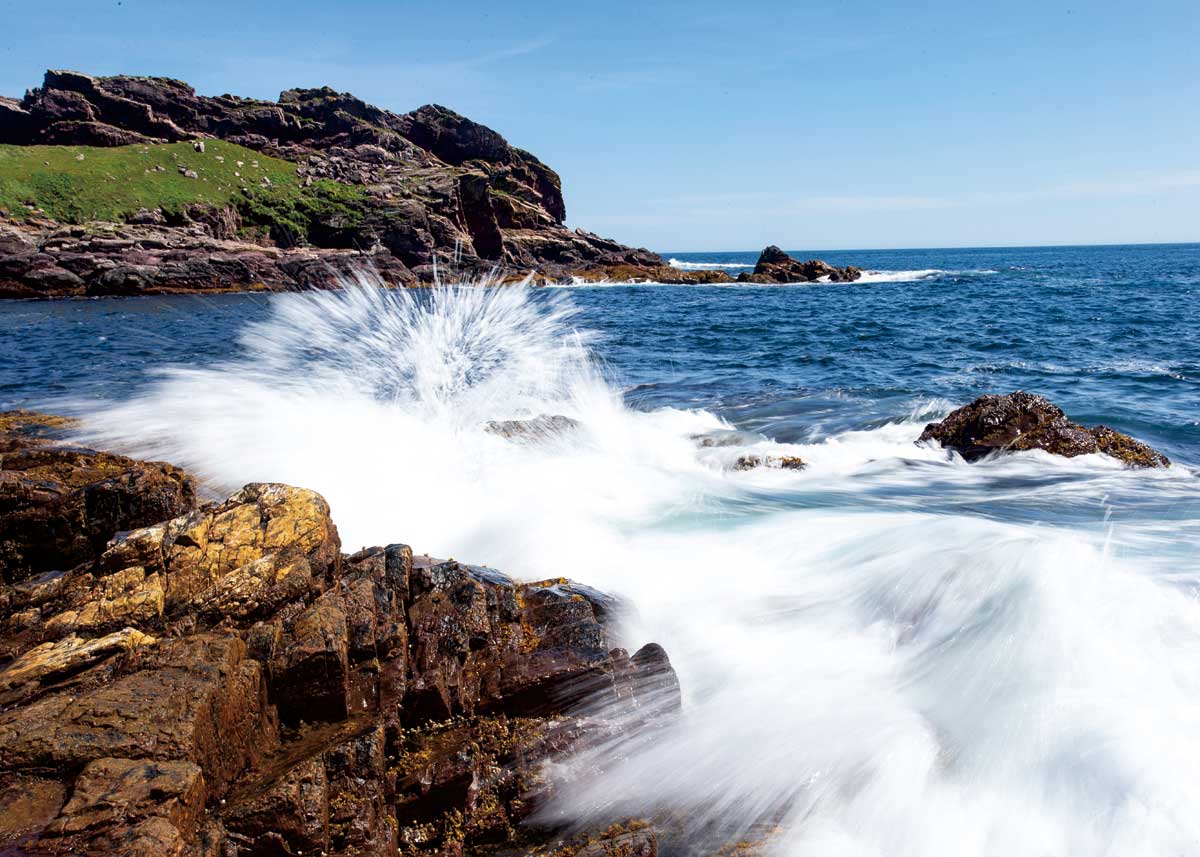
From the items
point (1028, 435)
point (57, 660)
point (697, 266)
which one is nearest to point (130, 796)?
point (57, 660)

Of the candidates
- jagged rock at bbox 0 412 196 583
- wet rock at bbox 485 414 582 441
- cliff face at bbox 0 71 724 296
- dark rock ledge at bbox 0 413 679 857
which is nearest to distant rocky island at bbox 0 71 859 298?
cliff face at bbox 0 71 724 296

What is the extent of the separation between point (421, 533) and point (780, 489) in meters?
5.02

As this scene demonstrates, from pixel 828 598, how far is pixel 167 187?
7552 cm

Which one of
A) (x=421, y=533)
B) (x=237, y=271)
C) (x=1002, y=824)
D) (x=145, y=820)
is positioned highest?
(x=237, y=271)

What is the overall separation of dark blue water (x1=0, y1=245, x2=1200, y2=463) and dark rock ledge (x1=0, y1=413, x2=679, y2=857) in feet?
31.1

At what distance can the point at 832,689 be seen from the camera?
5066mm

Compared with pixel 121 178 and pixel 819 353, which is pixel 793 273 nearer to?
pixel 819 353

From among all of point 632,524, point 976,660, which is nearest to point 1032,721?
point 976,660

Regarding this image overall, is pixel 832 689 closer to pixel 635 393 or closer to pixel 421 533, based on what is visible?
pixel 421 533

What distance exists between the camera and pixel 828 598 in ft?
20.9

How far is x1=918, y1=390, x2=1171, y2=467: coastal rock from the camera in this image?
10.9 meters

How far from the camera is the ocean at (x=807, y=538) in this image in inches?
164

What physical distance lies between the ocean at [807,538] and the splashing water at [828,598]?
3 cm

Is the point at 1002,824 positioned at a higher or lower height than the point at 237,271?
lower
